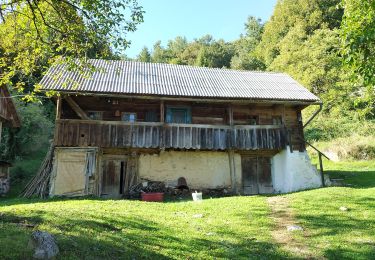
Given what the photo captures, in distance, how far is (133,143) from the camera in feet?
56.1

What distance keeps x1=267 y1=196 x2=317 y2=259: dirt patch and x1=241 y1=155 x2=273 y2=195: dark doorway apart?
16.0 feet

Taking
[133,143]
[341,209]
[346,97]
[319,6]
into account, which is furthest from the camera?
[319,6]

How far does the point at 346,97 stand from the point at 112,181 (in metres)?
21.0

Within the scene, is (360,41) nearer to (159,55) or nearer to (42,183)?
(42,183)

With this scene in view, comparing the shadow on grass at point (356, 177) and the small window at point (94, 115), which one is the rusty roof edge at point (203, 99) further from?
the shadow on grass at point (356, 177)

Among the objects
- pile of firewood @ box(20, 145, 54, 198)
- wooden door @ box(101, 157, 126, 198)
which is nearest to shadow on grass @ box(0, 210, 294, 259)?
pile of firewood @ box(20, 145, 54, 198)

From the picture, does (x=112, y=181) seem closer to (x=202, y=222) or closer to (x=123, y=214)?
(x=123, y=214)

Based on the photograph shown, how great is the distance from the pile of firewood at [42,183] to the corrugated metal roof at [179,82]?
350 cm

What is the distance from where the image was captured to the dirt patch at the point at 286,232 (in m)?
8.17

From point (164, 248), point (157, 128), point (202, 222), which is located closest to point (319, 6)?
point (157, 128)

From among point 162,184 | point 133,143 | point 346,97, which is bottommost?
point 162,184

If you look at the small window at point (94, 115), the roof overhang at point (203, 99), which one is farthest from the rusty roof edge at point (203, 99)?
the small window at point (94, 115)

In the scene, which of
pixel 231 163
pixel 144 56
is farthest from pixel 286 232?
pixel 144 56

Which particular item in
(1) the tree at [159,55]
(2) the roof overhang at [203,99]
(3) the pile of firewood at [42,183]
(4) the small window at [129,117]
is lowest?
(3) the pile of firewood at [42,183]
